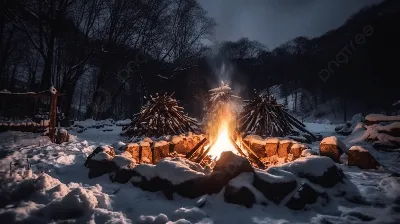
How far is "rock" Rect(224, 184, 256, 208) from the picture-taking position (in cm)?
394

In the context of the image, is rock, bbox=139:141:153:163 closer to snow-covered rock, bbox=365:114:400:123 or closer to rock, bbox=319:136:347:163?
rock, bbox=319:136:347:163

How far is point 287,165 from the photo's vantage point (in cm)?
470

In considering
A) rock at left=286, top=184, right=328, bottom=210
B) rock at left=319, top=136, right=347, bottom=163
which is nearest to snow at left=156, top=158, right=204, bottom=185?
rock at left=286, top=184, right=328, bottom=210

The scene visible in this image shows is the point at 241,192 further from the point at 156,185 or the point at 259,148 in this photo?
the point at 259,148

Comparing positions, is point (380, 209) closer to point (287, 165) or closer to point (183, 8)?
point (287, 165)

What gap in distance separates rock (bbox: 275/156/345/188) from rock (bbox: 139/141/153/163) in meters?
3.21

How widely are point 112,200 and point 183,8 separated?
26987 mm

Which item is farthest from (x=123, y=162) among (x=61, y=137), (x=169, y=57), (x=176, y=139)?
(x=169, y=57)

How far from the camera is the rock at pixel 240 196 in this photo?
3939mm

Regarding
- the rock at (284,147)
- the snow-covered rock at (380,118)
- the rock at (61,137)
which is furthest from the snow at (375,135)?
the rock at (61,137)

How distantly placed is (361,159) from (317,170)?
224 cm

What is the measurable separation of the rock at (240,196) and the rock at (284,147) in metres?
3.08

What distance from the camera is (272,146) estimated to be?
23.0 feet

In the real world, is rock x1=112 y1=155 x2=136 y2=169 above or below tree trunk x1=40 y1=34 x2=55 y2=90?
below
